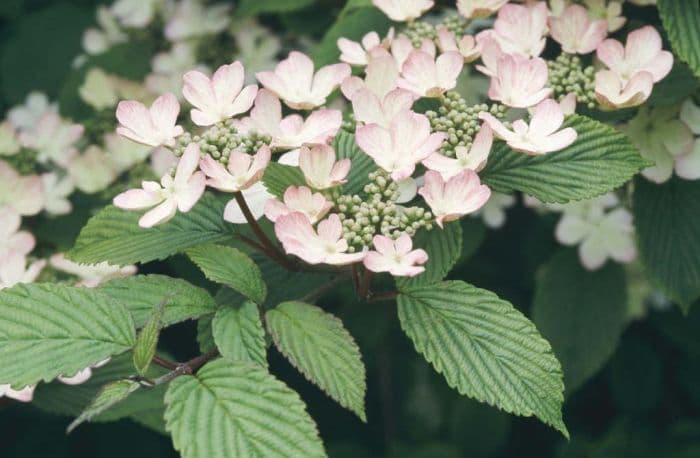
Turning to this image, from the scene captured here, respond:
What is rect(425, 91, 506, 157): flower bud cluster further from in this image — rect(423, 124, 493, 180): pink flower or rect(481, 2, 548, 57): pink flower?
rect(481, 2, 548, 57): pink flower

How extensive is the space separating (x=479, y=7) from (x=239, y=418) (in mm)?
498

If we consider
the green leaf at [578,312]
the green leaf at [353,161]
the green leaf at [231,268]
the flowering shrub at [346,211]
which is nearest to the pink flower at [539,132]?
the flowering shrub at [346,211]

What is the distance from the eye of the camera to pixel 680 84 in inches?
38.7

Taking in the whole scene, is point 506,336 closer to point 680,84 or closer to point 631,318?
point 680,84

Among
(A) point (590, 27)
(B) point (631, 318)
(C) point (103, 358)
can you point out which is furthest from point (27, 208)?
(B) point (631, 318)

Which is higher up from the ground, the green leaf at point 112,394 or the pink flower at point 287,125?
the pink flower at point 287,125

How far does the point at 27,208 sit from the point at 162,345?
0.33m

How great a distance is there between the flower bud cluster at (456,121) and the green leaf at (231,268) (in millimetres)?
193

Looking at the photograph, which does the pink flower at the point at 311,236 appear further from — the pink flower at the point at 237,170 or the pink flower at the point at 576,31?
the pink flower at the point at 576,31

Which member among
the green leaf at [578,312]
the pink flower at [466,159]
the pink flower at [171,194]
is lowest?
the green leaf at [578,312]

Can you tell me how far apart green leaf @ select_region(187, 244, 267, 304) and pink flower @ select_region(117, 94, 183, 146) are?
10 centimetres

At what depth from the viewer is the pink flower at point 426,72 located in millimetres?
847

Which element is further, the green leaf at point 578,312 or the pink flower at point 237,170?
the green leaf at point 578,312

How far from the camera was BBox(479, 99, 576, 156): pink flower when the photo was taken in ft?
2.56
